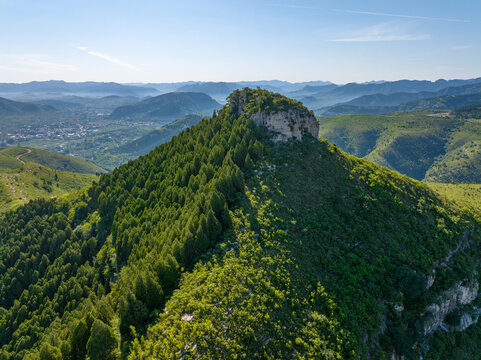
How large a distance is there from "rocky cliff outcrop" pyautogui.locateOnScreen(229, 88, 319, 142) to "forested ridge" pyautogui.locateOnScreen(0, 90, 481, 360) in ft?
5.67

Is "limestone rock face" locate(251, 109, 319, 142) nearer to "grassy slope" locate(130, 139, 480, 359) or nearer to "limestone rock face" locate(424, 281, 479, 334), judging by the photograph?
"grassy slope" locate(130, 139, 480, 359)

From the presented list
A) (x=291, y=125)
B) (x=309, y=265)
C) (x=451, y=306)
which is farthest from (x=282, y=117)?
(x=451, y=306)

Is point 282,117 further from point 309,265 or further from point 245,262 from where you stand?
point 245,262

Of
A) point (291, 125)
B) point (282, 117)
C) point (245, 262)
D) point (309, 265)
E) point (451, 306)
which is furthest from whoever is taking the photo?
point (282, 117)

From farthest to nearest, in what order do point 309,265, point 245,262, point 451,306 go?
point 451,306
point 309,265
point 245,262

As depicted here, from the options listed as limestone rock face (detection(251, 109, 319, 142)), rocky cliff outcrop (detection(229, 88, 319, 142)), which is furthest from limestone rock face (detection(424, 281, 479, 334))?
limestone rock face (detection(251, 109, 319, 142))

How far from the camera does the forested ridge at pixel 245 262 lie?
149ft

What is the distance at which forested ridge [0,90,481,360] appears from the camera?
4556cm

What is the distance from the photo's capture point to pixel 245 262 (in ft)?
182

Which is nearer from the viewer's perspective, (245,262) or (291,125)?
(245,262)

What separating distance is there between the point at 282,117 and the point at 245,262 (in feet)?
227

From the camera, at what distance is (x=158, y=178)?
4136 inches

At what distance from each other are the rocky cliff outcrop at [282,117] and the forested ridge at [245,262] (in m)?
1.73

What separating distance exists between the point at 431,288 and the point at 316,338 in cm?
4670
